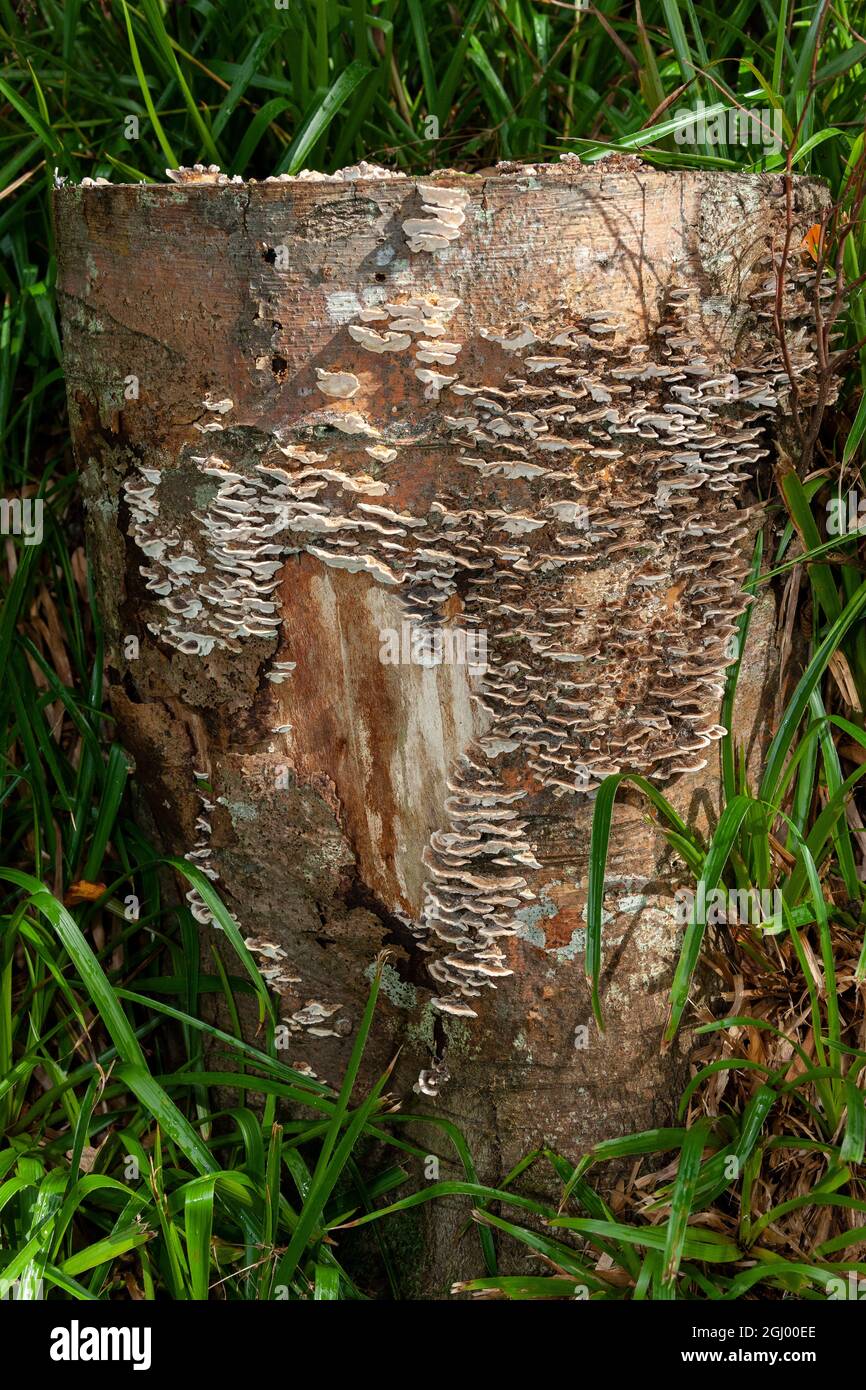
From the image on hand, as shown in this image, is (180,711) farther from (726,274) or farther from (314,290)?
(726,274)

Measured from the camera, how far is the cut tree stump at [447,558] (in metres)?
1.70

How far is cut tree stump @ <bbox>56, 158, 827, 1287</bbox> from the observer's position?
1.70 metres

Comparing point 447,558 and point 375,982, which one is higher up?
point 447,558

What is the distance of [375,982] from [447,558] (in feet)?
2.31

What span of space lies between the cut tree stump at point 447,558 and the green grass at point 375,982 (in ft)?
0.34

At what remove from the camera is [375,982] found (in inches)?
72.1

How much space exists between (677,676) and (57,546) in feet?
4.92

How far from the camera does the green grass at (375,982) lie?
70.0 inches

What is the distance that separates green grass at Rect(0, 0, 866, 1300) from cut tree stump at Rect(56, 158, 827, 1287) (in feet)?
0.34

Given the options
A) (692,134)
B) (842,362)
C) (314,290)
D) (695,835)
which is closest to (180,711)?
(314,290)

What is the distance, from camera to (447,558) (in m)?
1.76

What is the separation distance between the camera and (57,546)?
2.58 metres

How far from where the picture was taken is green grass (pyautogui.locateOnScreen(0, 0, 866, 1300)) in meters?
1.78

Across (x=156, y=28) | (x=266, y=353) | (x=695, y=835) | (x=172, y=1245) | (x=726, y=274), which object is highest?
(x=156, y=28)
